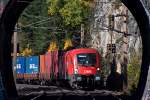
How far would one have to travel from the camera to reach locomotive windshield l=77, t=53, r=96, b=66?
147 feet

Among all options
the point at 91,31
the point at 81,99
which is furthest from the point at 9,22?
the point at 91,31

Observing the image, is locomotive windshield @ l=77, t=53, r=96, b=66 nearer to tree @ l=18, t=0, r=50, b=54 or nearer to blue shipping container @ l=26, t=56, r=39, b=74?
blue shipping container @ l=26, t=56, r=39, b=74

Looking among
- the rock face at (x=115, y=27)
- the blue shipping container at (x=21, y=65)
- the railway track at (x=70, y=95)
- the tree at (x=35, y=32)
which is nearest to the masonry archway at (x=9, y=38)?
the railway track at (x=70, y=95)

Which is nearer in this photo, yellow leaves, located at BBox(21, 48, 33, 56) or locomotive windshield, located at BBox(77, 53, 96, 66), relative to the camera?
locomotive windshield, located at BBox(77, 53, 96, 66)

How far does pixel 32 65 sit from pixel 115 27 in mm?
11413

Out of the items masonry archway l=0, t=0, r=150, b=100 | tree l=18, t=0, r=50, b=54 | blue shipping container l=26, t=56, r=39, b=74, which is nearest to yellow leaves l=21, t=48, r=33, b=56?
tree l=18, t=0, r=50, b=54

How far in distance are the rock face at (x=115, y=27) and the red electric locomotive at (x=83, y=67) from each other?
3.76 m

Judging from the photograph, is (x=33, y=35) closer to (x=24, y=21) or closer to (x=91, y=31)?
(x=24, y=21)

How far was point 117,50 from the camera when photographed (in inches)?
2164

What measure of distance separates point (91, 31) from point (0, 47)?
4405cm

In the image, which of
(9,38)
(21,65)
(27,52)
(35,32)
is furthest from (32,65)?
(35,32)

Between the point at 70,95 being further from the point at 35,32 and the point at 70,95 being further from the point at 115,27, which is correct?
the point at 35,32

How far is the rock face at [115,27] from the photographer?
158 feet

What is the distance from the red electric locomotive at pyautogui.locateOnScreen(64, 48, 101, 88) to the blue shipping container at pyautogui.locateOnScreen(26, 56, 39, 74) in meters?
17.3
